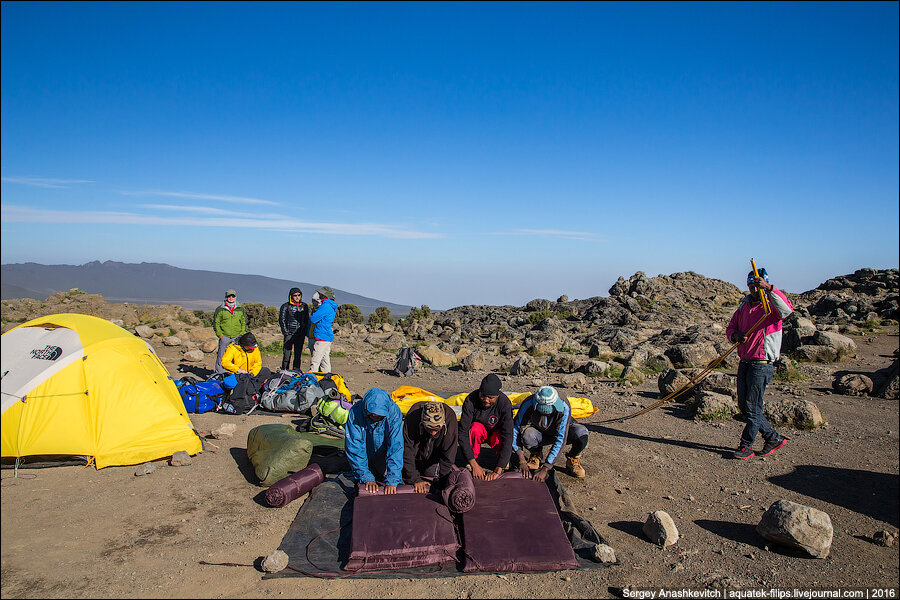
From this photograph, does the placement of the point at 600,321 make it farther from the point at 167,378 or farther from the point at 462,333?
the point at 167,378

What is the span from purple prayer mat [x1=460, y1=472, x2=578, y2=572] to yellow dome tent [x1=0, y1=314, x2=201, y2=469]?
4.13 metres

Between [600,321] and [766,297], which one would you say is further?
[600,321]

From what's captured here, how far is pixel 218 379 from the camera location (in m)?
9.23

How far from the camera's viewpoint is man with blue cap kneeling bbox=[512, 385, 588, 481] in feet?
19.7

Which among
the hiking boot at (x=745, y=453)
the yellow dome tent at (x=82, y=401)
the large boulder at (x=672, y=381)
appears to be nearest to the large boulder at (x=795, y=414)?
the hiking boot at (x=745, y=453)

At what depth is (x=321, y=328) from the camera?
425 inches

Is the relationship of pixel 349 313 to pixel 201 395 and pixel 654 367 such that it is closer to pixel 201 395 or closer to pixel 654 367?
pixel 654 367

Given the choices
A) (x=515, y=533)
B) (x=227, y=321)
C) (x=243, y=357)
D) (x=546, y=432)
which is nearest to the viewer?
(x=515, y=533)

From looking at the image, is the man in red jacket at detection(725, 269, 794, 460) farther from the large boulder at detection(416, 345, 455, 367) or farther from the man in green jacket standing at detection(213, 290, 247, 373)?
the man in green jacket standing at detection(213, 290, 247, 373)

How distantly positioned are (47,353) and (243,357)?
3306 mm

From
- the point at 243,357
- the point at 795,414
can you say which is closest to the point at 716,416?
the point at 795,414

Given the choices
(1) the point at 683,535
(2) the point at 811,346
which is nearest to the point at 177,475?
(1) the point at 683,535

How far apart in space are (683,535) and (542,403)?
73.2 inches

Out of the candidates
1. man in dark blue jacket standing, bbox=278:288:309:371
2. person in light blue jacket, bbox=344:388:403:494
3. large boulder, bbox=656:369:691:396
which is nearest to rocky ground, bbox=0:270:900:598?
large boulder, bbox=656:369:691:396
